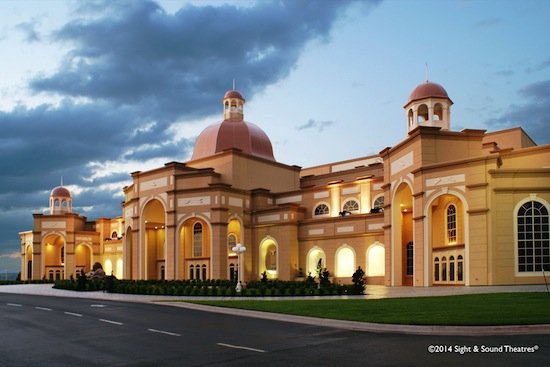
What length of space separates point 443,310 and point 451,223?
19.1m

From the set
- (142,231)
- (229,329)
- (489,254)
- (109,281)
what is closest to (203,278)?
(142,231)

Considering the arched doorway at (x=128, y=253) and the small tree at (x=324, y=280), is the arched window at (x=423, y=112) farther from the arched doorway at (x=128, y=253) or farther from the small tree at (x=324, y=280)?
the arched doorway at (x=128, y=253)

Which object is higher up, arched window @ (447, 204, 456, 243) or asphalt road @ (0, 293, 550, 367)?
arched window @ (447, 204, 456, 243)

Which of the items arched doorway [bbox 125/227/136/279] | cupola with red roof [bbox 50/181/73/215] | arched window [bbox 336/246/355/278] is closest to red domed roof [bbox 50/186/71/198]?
cupola with red roof [bbox 50/181/73/215]

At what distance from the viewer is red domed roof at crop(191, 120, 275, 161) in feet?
200

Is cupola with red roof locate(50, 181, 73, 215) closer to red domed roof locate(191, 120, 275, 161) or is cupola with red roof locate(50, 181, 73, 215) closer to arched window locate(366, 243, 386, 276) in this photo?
red domed roof locate(191, 120, 275, 161)

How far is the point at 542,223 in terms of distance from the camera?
33.7 m

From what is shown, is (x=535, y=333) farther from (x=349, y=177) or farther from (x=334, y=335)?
(x=349, y=177)

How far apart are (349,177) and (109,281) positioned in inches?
1098

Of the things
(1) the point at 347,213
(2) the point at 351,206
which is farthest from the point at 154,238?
(2) the point at 351,206

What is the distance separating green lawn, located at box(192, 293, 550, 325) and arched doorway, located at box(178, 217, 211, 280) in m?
28.7

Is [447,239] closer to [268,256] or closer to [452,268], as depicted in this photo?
[452,268]

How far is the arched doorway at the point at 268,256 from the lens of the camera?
55031 millimetres

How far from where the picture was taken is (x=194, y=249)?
55.2 meters
